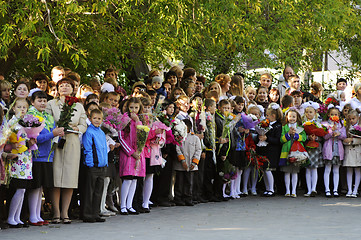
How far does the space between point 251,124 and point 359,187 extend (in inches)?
135

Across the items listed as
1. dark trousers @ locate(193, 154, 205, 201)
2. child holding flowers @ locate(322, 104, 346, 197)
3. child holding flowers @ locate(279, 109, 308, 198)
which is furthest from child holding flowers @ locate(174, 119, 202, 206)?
child holding flowers @ locate(322, 104, 346, 197)

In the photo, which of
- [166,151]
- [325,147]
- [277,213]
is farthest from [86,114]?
[325,147]

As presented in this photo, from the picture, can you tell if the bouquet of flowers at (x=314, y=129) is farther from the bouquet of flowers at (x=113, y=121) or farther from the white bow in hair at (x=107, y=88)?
the bouquet of flowers at (x=113, y=121)

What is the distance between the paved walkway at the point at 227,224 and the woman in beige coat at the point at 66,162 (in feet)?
1.18

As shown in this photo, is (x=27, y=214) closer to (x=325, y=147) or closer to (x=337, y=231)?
(x=337, y=231)

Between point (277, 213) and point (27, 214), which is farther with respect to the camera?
point (277, 213)

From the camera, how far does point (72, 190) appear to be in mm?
11008

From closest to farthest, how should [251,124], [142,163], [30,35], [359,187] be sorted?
[142,163]
[30,35]
[251,124]
[359,187]

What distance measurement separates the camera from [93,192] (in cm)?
1108

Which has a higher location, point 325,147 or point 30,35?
point 30,35

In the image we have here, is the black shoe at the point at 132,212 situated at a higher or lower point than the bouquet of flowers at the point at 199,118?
lower

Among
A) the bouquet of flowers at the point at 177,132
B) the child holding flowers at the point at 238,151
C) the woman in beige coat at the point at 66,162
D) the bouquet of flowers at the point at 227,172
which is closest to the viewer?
the woman in beige coat at the point at 66,162

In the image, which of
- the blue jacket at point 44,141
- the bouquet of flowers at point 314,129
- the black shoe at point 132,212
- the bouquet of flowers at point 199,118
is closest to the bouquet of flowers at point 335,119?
the bouquet of flowers at point 314,129

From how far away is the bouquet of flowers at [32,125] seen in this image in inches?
392
